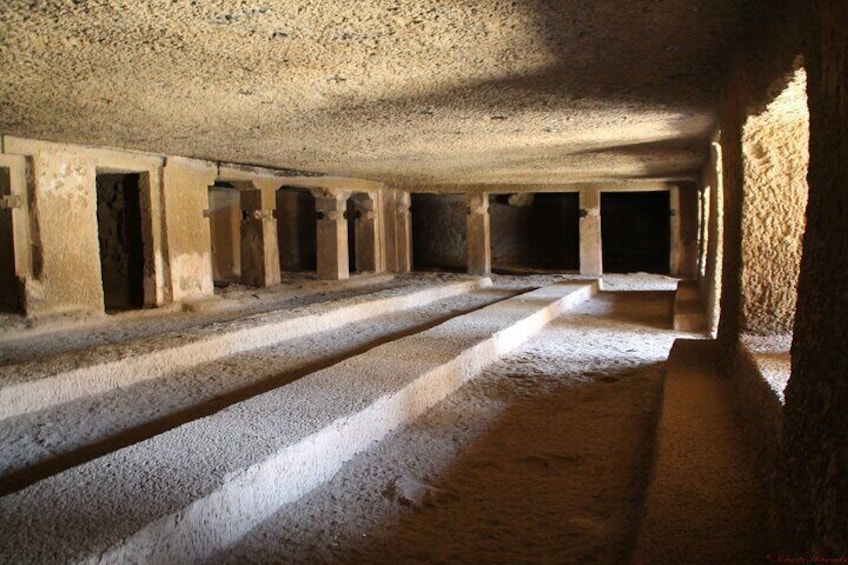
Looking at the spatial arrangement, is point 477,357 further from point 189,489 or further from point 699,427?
point 189,489

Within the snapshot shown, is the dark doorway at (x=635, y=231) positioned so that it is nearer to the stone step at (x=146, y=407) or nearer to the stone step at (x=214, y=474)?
the stone step at (x=146, y=407)

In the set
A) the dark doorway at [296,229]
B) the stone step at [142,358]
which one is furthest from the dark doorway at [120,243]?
the dark doorway at [296,229]

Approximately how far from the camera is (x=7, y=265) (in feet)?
21.2

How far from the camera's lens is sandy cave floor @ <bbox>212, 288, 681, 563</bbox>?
2326 mm

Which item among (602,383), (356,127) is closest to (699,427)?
(602,383)

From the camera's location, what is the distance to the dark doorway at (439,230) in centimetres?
1708

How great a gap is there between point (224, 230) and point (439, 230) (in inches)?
241

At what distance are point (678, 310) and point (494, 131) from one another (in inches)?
116

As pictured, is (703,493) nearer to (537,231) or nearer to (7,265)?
(7,265)

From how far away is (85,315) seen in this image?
6602 mm

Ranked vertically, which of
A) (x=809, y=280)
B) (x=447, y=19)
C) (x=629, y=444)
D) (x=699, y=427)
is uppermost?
(x=447, y=19)

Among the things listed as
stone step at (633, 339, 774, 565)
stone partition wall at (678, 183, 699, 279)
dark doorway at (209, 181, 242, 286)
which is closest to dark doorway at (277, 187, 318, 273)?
dark doorway at (209, 181, 242, 286)

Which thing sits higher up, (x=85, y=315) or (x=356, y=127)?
(x=356, y=127)

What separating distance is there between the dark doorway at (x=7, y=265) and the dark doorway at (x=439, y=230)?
436 inches
